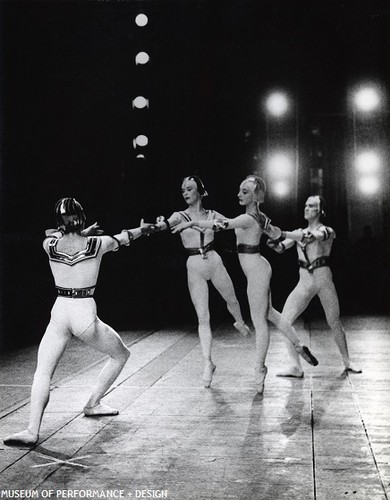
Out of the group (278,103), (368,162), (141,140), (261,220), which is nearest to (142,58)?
(141,140)

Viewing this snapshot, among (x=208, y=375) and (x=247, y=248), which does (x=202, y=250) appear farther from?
(x=208, y=375)

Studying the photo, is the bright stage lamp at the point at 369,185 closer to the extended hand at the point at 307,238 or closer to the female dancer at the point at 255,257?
the extended hand at the point at 307,238

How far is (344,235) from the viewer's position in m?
19.4

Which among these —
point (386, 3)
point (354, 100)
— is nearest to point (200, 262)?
point (386, 3)

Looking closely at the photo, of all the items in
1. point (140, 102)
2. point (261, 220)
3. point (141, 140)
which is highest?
point (140, 102)

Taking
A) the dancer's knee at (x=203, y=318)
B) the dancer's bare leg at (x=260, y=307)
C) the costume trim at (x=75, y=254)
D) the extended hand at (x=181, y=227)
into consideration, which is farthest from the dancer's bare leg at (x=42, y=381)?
the dancer's bare leg at (x=260, y=307)

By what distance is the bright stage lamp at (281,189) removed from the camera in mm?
19641

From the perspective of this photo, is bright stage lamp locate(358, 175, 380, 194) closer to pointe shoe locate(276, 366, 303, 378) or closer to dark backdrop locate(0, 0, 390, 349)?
dark backdrop locate(0, 0, 390, 349)

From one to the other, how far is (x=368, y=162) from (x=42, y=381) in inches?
602

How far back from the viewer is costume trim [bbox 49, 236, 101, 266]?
19.1ft

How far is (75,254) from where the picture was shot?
19.2ft

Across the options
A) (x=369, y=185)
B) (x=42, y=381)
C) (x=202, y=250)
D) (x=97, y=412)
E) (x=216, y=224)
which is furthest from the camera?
(x=369, y=185)

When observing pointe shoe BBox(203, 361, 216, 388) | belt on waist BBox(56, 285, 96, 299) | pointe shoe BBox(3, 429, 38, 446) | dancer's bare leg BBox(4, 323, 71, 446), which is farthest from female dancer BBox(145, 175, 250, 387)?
pointe shoe BBox(3, 429, 38, 446)

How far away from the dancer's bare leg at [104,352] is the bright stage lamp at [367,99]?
48.4ft
